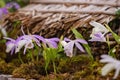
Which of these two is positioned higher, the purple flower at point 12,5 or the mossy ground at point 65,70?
the purple flower at point 12,5

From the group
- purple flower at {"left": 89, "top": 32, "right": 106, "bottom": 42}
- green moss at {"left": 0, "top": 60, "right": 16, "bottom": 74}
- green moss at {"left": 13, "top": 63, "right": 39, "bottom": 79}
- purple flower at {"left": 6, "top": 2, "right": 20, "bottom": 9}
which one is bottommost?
green moss at {"left": 0, "top": 60, "right": 16, "bottom": 74}

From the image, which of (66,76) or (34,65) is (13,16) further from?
(66,76)

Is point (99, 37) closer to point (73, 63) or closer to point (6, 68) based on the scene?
point (73, 63)

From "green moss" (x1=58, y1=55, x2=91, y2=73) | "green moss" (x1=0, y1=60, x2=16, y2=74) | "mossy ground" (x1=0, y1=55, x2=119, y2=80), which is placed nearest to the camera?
"mossy ground" (x1=0, y1=55, x2=119, y2=80)

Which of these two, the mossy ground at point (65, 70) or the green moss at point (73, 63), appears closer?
the mossy ground at point (65, 70)

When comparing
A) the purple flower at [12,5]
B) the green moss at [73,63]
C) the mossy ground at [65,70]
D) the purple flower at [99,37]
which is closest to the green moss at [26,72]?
the mossy ground at [65,70]

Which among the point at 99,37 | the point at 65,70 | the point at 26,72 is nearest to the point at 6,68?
the point at 26,72

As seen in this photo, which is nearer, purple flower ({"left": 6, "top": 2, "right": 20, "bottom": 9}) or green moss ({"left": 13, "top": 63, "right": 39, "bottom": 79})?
green moss ({"left": 13, "top": 63, "right": 39, "bottom": 79})

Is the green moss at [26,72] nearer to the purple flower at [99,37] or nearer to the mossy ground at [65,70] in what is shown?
the mossy ground at [65,70]

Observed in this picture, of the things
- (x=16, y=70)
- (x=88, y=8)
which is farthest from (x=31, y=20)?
(x=16, y=70)

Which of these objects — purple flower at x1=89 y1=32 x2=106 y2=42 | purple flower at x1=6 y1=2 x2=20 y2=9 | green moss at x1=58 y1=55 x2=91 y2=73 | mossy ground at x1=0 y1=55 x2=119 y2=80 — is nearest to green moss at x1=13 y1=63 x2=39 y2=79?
mossy ground at x1=0 y1=55 x2=119 y2=80

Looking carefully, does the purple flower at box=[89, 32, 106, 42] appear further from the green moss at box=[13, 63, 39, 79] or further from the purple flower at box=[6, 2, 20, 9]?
the purple flower at box=[6, 2, 20, 9]
